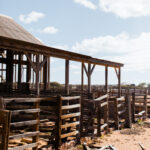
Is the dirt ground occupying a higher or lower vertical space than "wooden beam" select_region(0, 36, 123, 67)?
lower

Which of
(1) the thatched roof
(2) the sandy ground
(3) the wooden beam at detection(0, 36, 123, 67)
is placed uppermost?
(1) the thatched roof

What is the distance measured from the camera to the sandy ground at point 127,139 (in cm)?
885

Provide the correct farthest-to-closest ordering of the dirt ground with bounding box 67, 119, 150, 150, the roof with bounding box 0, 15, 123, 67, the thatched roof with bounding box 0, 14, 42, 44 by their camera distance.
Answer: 1. the thatched roof with bounding box 0, 14, 42, 44
2. the dirt ground with bounding box 67, 119, 150, 150
3. the roof with bounding box 0, 15, 123, 67

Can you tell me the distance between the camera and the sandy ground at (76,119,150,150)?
29.0 ft

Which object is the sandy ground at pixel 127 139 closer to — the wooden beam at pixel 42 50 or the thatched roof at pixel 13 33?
the wooden beam at pixel 42 50

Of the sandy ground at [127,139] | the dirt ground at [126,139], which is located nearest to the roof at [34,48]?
the dirt ground at [126,139]

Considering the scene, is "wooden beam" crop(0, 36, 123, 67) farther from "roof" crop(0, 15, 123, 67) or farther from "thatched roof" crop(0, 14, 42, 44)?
"thatched roof" crop(0, 14, 42, 44)

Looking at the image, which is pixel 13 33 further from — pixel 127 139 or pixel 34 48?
pixel 127 139

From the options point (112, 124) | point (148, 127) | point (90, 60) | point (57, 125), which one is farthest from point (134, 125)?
point (57, 125)

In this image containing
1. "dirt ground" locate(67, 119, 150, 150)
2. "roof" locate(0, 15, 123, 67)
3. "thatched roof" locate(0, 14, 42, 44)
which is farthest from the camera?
"thatched roof" locate(0, 14, 42, 44)

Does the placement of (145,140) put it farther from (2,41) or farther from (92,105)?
(2,41)

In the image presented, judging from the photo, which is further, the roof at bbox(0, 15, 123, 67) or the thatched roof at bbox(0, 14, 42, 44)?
the thatched roof at bbox(0, 14, 42, 44)

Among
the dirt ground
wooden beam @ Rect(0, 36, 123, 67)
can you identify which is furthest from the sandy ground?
wooden beam @ Rect(0, 36, 123, 67)

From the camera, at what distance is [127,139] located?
988 centimetres
